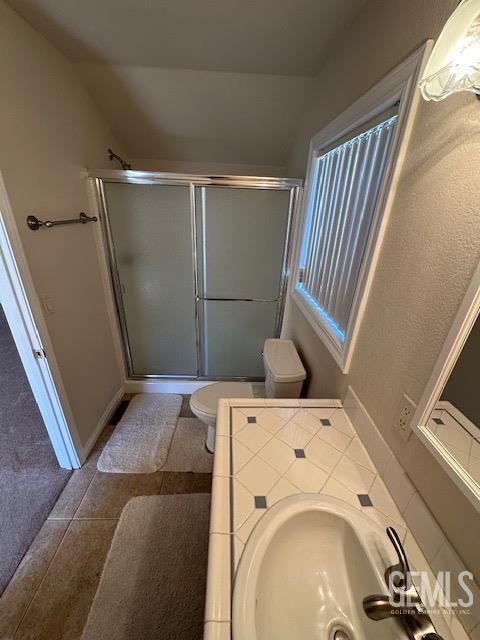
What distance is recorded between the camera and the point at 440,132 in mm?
631

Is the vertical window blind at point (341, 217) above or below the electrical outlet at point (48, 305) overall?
above

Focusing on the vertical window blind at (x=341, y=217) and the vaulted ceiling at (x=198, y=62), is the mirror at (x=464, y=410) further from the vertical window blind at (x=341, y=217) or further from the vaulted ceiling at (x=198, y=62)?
the vaulted ceiling at (x=198, y=62)

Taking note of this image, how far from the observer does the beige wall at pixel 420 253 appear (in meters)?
0.57

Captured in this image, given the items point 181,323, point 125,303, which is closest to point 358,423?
point 181,323

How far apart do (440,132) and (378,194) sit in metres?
0.26

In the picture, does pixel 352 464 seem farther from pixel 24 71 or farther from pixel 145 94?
pixel 145 94

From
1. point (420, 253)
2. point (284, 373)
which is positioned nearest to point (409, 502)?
point (420, 253)

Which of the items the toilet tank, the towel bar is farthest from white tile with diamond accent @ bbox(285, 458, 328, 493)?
the towel bar

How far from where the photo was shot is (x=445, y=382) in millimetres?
618

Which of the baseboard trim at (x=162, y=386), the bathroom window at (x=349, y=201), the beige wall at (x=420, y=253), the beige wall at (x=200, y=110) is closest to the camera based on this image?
the beige wall at (x=420, y=253)

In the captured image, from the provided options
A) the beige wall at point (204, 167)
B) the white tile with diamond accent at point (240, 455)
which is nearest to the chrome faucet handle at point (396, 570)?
the white tile with diamond accent at point (240, 455)

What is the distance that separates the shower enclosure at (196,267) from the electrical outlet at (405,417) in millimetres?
1487

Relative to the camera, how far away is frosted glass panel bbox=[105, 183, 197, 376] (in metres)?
1.85

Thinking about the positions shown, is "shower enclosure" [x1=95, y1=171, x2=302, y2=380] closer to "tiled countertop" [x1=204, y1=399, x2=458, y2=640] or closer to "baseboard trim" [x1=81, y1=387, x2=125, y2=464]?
"baseboard trim" [x1=81, y1=387, x2=125, y2=464]
